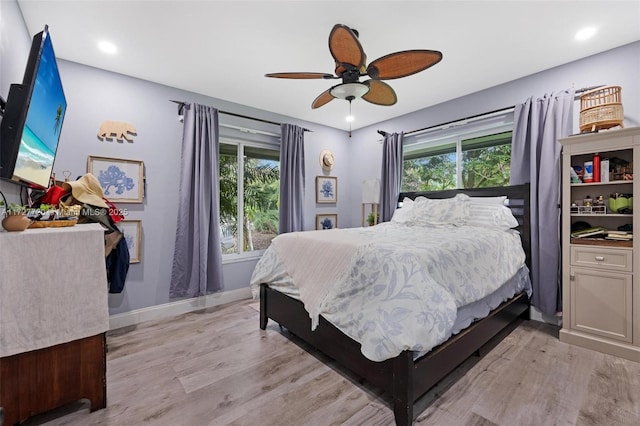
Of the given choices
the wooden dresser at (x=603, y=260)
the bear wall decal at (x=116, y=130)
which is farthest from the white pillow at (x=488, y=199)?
the bear wall decal at (x=116, y=130)

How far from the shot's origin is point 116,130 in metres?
2.80

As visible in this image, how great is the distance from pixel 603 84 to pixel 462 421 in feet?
10.1

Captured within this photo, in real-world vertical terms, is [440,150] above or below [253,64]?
below

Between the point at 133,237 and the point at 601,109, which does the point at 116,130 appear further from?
the point at 601,109

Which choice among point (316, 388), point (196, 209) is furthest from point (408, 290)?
point (196, 209)

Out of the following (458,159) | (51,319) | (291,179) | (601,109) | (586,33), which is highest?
(586,33)

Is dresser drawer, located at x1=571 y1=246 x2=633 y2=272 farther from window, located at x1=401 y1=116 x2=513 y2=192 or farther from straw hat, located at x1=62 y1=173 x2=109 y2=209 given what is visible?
straw hat, located at x1=62 y1=173 x2=109 y2=209

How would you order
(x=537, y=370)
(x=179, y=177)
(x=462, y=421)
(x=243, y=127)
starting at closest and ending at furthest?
(x=462, y=421) < (x=537, y=370) < (x=179, y=177) < (x=243, y=127)

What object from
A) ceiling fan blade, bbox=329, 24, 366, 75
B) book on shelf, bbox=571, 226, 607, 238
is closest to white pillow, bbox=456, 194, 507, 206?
book on shelf, bbox=571, 226, 607, 238

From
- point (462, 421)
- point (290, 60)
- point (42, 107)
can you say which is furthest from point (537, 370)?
point (42, 107)

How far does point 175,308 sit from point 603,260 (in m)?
4.09

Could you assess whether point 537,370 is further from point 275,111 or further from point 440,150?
point 275,111

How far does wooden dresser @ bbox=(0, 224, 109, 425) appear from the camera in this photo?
52.2 inches

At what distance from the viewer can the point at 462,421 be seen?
153 centimetres
